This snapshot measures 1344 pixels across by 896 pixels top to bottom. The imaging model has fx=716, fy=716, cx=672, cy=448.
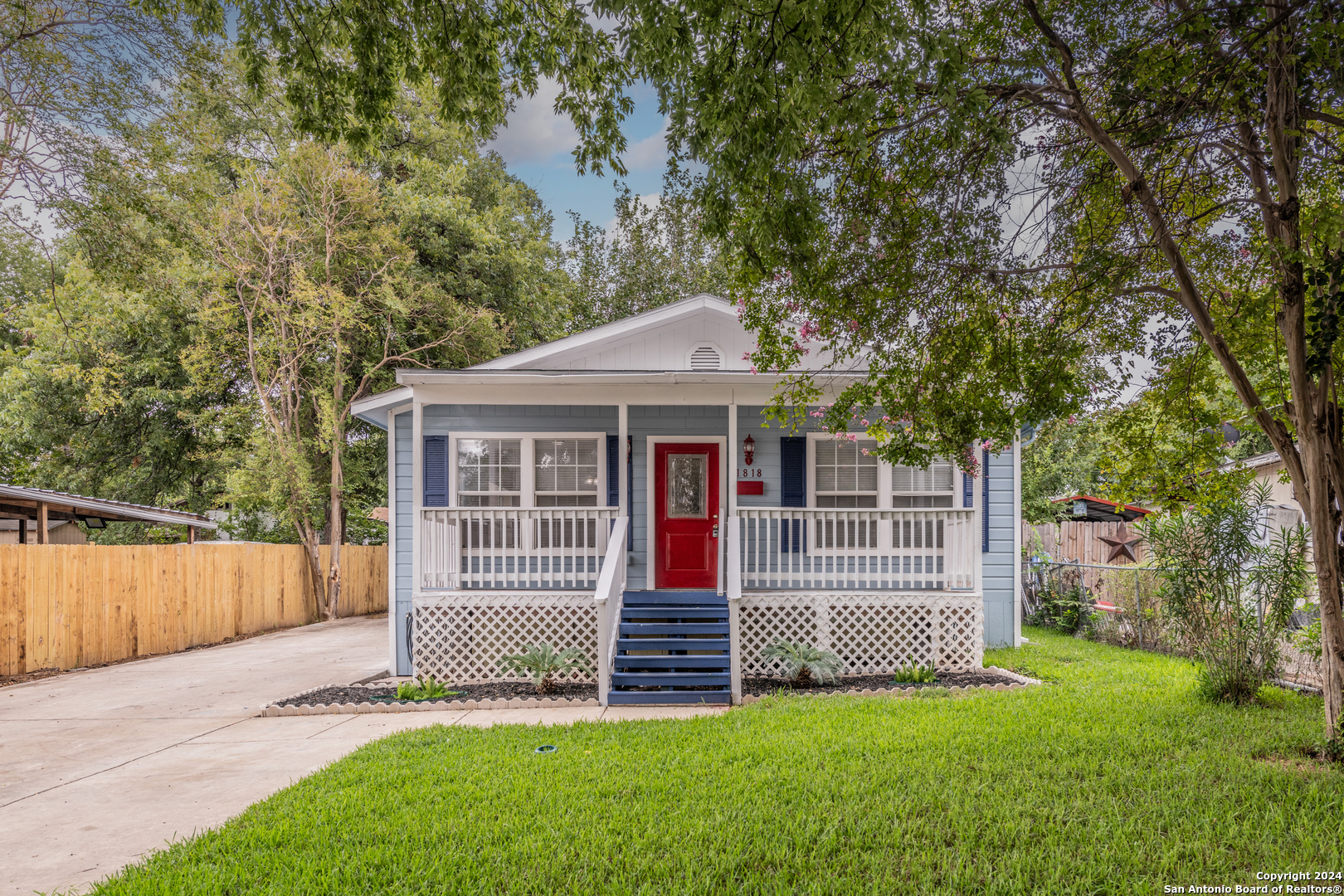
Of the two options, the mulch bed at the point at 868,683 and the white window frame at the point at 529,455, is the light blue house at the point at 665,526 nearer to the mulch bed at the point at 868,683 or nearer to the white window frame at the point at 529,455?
the white window frame at the point at 529,455

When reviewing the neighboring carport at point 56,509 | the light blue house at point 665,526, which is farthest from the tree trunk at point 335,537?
the light blue house at point 665,526

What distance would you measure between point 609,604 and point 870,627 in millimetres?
3082

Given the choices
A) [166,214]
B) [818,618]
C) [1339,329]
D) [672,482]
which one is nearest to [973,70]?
[1339,329]

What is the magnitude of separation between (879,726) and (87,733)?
6.98m

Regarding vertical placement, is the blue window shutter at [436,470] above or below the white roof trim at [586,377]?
below

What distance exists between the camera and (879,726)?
18.4ft

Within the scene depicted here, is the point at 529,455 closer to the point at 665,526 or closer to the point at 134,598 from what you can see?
the point at 665,526

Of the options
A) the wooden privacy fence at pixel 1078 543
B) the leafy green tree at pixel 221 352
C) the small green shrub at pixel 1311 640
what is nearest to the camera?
the small green shrub at pixel 1311 640

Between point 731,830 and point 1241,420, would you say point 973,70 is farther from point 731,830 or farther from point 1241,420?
point 731,830

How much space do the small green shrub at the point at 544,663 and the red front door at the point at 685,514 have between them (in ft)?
7.16

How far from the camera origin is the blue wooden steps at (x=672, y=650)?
7.10m

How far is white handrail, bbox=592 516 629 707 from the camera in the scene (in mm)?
7039

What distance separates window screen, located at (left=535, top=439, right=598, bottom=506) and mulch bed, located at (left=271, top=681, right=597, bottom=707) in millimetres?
2628

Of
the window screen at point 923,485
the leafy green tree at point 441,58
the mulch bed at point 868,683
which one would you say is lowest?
the mulch bed at point 868,683
